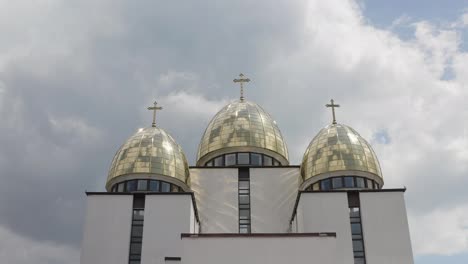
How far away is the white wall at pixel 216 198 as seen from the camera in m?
27.8

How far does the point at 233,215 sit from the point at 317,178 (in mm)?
4611

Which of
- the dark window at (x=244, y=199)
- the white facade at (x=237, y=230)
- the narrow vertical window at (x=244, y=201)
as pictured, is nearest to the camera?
the white facade at (x=237, y=230)

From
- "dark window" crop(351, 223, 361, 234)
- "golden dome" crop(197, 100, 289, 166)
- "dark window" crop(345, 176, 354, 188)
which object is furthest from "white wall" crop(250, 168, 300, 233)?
"dark window" crop(351, 223, 361, 234)

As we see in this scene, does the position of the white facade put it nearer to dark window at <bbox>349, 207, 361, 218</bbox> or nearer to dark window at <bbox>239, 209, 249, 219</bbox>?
dark window at <bbox>349, 207, 361, 218</bbox>

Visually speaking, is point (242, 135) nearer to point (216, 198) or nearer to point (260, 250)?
point (216, 198)

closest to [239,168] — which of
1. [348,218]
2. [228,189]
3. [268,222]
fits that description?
[228,189]

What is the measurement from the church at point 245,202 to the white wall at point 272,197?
2.1 inches

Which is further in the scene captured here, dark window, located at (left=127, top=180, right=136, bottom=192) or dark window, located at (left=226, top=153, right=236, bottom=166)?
dark window, located at (left=226, top=153, right=236, bottom=166)

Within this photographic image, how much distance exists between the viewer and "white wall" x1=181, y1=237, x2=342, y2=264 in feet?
69.2

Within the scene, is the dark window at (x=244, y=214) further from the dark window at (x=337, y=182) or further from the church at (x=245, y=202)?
the dark window at (x=337, y=182)

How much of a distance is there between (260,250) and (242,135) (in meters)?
10.6

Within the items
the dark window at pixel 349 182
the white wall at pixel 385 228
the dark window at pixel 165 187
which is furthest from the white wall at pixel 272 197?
the white wall at pixel 385 228

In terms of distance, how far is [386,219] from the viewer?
24.6 meters

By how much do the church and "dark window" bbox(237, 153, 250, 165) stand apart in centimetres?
5
